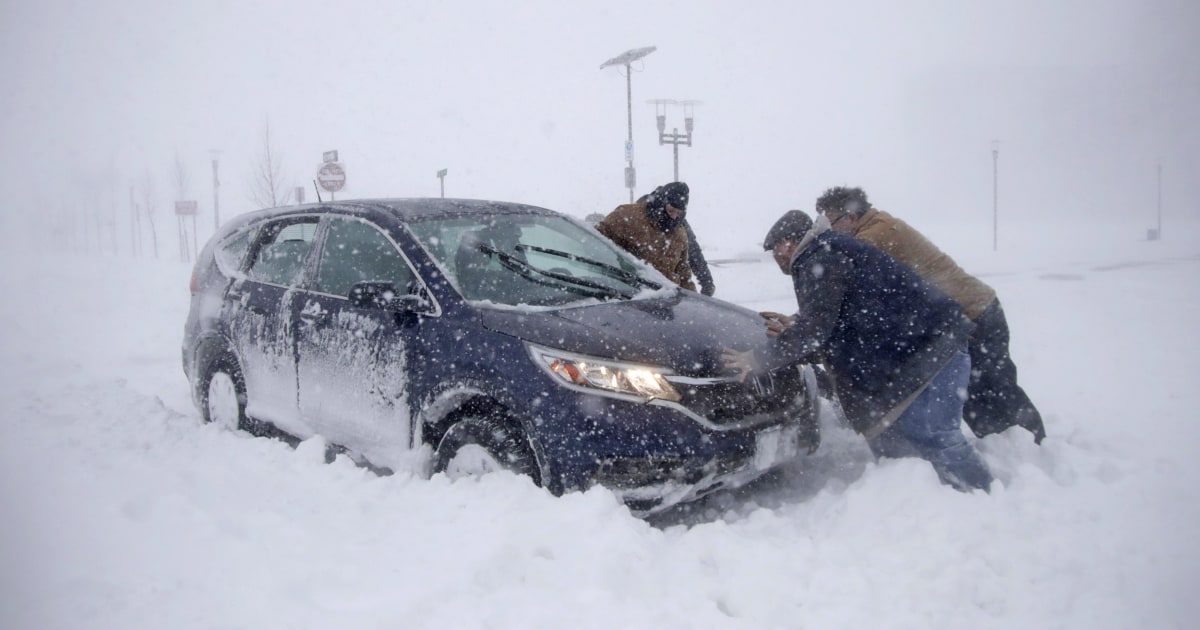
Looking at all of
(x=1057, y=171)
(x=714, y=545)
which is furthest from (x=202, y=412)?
(x=1057, y=171)

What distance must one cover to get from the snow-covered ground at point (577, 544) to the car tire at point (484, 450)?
0.29 feet

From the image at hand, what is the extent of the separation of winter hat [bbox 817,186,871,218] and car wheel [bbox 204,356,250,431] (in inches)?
142

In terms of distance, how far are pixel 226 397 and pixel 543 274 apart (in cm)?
241

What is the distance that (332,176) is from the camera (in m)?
13.4

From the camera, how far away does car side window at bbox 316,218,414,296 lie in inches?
147

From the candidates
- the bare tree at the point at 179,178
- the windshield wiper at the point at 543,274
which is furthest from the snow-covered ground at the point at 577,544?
the bare tree at the point at 179,178

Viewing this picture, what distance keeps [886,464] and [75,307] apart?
16.3 metres

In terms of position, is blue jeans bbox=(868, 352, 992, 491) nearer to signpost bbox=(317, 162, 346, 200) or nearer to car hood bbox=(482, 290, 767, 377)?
car hood bbox=(482, 290, 767, 377)

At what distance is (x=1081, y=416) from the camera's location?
5086 mm

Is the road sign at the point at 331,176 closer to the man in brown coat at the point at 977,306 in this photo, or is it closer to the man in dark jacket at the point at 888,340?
the man in brown coat at the point at 977,306

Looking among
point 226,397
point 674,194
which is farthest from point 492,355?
point 674,194

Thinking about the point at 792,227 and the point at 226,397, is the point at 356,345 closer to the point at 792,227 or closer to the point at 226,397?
the point at 226,397

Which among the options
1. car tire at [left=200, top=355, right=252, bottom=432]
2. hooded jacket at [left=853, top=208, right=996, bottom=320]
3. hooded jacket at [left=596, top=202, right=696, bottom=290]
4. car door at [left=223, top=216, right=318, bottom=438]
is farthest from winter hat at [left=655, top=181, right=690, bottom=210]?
car tire at [left=200, top=355, right=252, bottom=432]

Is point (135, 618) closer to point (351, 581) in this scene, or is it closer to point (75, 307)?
point (351, 581)
